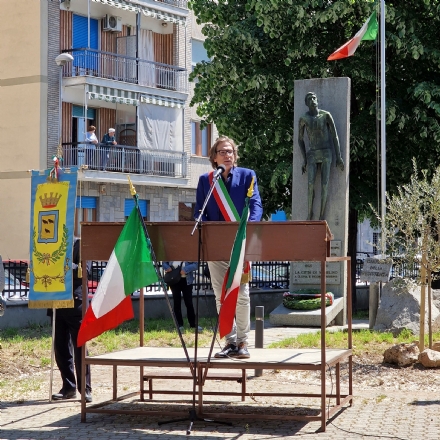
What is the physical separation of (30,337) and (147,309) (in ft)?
14.7

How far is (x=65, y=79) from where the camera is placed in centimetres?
3575

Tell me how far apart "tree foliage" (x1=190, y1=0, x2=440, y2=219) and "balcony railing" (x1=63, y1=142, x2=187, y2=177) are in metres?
11.2

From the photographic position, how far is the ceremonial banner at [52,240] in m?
9.80

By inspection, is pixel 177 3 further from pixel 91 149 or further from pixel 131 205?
pixel 131 205

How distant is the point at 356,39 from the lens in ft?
70.2

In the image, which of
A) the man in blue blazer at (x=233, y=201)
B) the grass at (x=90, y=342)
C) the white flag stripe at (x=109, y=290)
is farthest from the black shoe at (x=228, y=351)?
the grass at (x=90, y=342)

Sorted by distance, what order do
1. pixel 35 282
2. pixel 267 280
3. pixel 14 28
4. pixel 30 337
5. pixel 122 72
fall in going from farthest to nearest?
pixel 122 72 < pixel 14 28 < pixel 267 280 < pixel 30 337 < pixel 35 282

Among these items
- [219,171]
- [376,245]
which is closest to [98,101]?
[376,245]

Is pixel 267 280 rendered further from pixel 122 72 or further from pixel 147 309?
pixel 122 72

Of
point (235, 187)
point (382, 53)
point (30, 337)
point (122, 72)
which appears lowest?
point (30, 337)

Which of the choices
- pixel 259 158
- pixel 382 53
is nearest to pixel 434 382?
pixel 382 53

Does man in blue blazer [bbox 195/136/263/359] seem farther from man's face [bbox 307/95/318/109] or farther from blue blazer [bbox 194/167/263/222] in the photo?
man's face [bbox 307/95/318/109]

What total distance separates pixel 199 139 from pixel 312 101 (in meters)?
23.6

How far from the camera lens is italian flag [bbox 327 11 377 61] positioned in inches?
842
